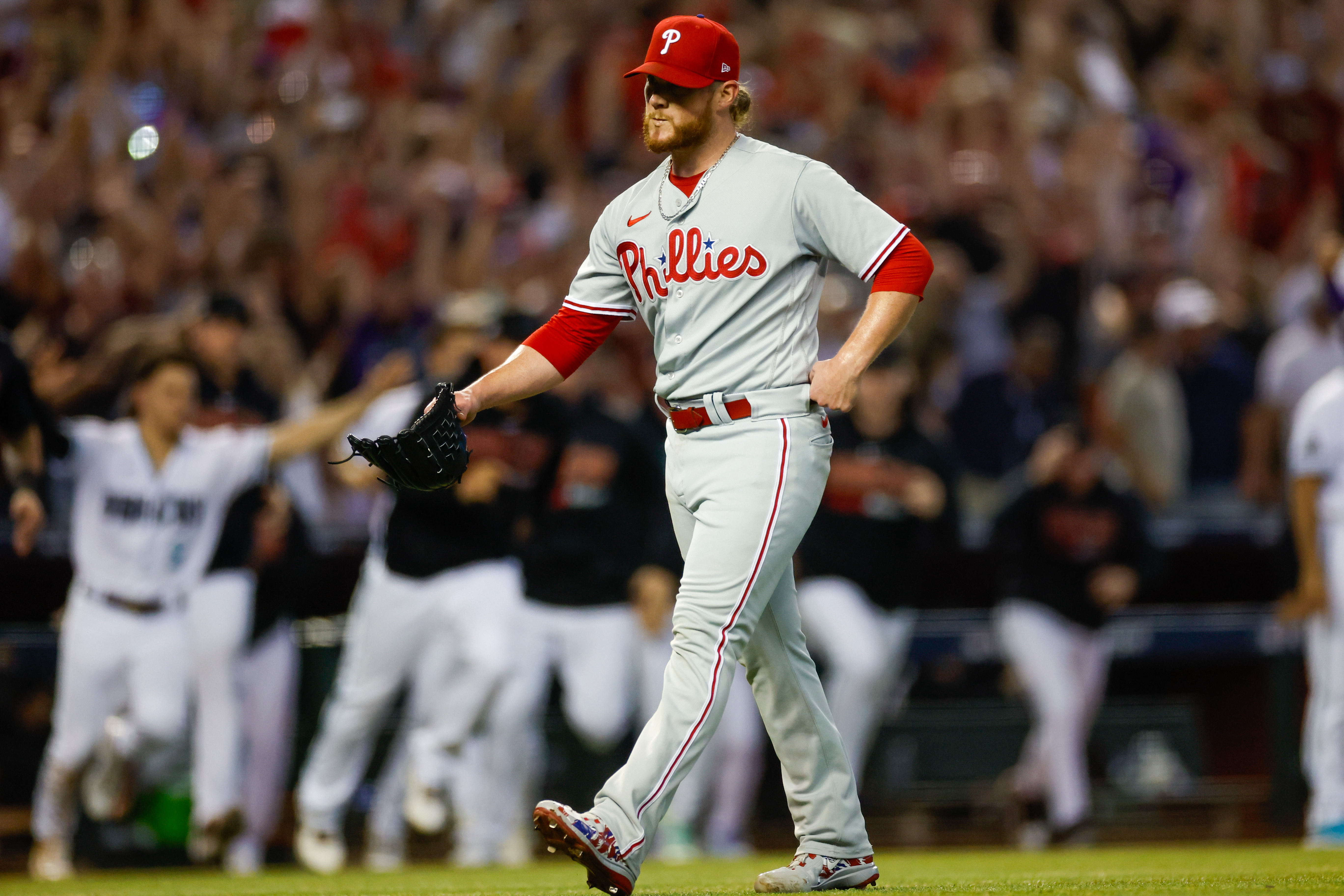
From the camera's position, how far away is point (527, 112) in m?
11.4

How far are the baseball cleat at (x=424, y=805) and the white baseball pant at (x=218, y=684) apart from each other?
0.83 meters

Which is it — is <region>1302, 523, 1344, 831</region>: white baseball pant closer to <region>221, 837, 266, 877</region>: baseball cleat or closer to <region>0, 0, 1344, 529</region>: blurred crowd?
<region>0, 0, 1344, 529</region>: blurred crowd

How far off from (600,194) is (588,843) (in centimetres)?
774

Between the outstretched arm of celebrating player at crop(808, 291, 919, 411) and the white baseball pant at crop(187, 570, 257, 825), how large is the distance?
4443 millimetres

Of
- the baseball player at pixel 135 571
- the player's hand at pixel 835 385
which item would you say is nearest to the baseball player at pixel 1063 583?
the baseball player at pixel 135 571

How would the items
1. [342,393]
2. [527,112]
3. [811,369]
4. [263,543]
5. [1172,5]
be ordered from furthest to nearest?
[1172,5] < [527,112] < [342,393] < [263,543] < [811,369]

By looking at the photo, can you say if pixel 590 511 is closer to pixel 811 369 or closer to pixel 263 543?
pixel 263 543

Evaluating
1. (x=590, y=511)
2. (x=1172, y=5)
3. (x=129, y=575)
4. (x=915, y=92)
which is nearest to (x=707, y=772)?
(x=590, y=511)

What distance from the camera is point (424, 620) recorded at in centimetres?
757

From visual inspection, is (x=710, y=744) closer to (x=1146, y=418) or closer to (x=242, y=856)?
(x=242, y=856)

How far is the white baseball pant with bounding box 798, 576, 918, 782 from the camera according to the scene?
27.5 ft

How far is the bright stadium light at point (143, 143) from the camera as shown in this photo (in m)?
10.1

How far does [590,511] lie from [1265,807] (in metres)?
4.37

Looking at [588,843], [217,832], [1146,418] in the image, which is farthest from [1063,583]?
[588,843]
